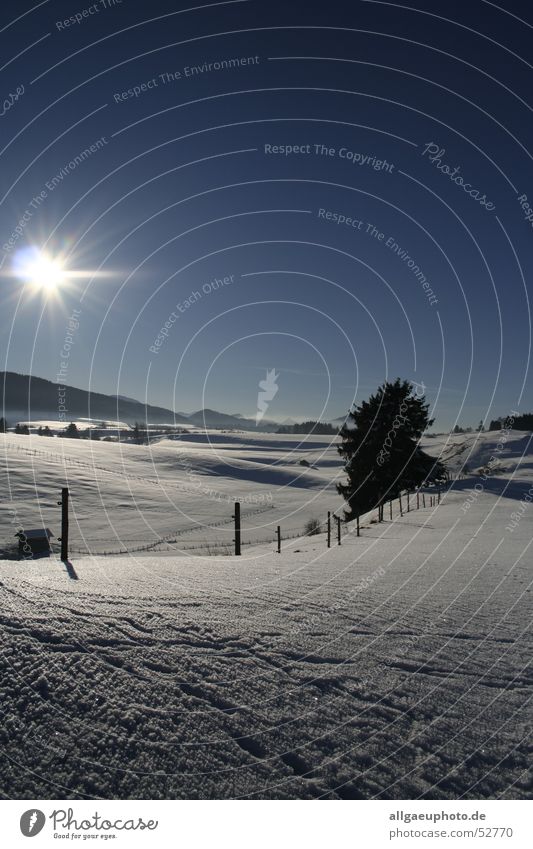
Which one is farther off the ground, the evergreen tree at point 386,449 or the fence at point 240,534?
the evergreen tree at point 386,449

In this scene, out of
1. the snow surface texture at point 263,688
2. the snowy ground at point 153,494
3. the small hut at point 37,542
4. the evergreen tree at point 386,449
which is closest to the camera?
the snow surface texture at point 263,688

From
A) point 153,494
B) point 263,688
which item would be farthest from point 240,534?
point 153,494

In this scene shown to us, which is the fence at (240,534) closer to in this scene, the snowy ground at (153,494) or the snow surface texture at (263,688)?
the snowy ground at (153,494)

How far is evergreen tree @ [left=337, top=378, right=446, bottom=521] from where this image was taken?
142 feet

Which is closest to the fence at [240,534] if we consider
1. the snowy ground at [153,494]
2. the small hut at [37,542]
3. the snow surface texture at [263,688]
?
the snowy ground at [153,494]

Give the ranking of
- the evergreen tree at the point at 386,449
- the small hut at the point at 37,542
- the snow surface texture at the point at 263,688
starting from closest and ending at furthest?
1. the snow surface texture at the point at 263,688
2. the small hut at the point at 37,542
3. the evergreen tree at the point at 386,449

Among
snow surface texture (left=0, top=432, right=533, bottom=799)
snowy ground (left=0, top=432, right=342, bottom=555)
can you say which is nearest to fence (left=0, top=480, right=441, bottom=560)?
snowy ground (left=0, top=432, right=342, bottom=555)

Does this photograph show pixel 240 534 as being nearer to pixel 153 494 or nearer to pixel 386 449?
pixel 386 449

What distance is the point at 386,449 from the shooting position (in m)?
43.1

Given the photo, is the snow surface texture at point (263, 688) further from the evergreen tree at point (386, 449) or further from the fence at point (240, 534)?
the evergreen tree at point (386, 449)

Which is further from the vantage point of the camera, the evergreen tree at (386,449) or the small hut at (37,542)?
the evergreen tree at (386,449)

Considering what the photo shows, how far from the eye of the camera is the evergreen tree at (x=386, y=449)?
43375 millimetres

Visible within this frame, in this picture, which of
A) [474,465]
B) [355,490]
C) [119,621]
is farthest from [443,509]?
[474,465]

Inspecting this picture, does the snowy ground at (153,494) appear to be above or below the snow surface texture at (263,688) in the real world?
below
